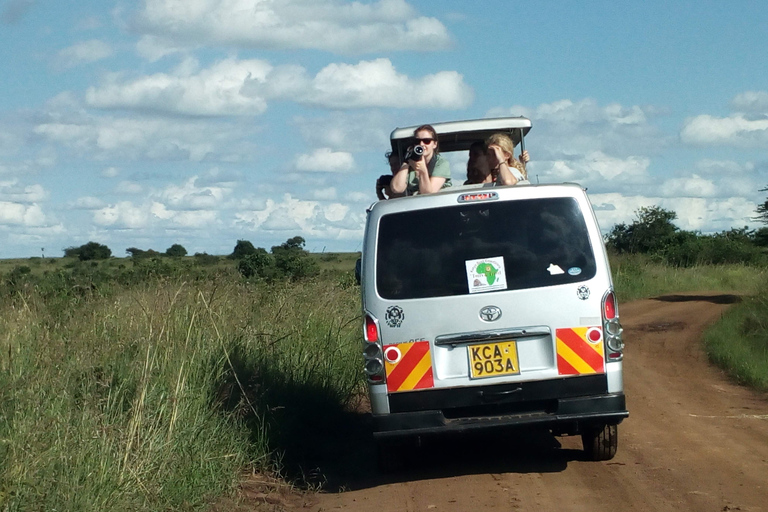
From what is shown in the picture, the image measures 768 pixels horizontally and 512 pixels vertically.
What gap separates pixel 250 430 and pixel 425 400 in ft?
5.31

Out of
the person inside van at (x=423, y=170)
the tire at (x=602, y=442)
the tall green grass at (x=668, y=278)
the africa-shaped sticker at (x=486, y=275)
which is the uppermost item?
the person inside van at (x=423, y=170)

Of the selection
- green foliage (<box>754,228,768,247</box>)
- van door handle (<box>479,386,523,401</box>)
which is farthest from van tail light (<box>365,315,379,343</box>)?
green foliage (<box>754,228,768,247</box>)

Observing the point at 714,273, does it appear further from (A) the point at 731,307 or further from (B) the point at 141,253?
(B) the point at 141,253

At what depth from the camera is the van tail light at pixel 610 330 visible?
254 inches

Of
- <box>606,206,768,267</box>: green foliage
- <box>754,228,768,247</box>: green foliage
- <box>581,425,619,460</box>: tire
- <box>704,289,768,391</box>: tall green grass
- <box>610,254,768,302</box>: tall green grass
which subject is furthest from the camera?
<box>606,206,768,267</box>: green foliage

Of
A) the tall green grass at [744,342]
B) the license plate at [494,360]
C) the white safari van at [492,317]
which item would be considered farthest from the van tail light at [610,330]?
the tall green grass at [744,342]

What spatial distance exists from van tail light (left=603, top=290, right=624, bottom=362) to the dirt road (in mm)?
898

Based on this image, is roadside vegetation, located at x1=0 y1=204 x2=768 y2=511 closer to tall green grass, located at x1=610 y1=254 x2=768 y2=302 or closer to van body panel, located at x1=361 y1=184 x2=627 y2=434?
van body panel, located at x1=361 y1=184 x2=627 y2=434

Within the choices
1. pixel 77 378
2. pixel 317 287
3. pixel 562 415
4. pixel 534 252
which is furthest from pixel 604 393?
pixel 317 287

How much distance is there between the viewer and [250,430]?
7297 millimetres

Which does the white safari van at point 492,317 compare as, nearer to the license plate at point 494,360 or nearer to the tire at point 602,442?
the license plate at point 494,360

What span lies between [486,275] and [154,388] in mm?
2514

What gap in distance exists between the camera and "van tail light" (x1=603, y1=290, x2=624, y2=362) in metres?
6.46

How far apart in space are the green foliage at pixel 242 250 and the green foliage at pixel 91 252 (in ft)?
13.7
